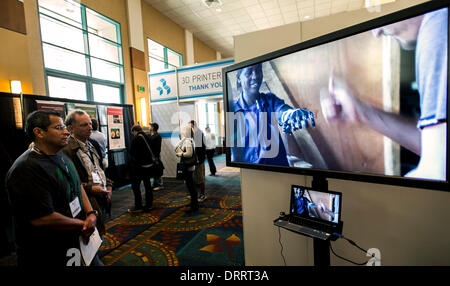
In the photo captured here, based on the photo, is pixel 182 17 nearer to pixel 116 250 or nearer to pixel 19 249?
pixel 116 250

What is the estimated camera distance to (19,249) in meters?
1.13

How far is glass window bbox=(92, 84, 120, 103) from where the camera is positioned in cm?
509

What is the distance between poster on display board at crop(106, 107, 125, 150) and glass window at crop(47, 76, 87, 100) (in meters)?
0.91

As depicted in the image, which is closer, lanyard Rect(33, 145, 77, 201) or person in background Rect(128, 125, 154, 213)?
lanyard Rect(33, 145, 77, 201)

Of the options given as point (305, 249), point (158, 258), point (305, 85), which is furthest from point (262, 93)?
point (158, 258)

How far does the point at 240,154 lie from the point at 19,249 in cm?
137

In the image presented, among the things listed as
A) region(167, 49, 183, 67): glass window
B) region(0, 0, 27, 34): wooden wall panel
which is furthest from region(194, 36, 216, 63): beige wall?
region(0, 0, 27, 34): wooden wall panel

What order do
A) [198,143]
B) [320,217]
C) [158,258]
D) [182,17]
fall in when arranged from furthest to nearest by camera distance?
1. [182,17]
2. [198,143]
3. [158,258]
4. [320,217]

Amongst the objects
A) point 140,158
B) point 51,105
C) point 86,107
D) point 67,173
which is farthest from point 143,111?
point 67,173

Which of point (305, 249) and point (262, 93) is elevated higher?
point (262, 93)

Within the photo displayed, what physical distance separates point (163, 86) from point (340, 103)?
4.93 meters

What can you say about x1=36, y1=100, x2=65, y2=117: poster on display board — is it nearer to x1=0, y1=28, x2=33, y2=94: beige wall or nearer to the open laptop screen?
x1=0, y1=28, x2=33, y2=94: beige wall

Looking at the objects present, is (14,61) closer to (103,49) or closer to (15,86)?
(15,86)
